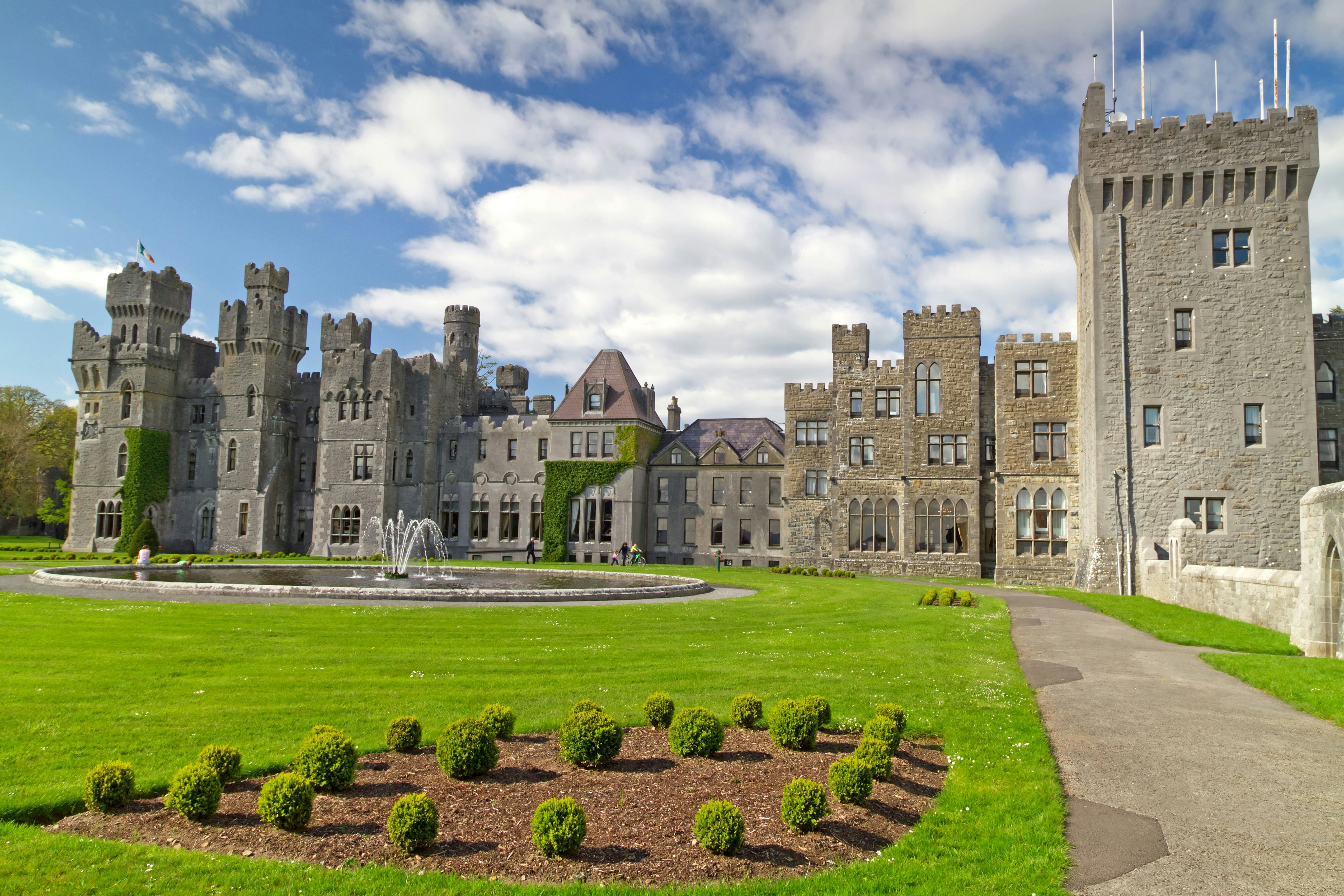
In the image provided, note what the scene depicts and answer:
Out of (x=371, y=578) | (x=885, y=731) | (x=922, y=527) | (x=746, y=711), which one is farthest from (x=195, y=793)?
(x=922, y=527)

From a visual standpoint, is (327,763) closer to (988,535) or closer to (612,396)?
(988,535)

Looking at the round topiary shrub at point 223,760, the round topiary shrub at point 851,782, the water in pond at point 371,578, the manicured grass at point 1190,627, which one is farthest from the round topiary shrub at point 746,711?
the water in pond at point 371,578

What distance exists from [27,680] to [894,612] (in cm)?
2007

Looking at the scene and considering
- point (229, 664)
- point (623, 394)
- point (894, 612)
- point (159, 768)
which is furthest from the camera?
point (623, 394)

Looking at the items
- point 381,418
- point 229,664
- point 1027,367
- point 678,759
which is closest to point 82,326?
point 381,418

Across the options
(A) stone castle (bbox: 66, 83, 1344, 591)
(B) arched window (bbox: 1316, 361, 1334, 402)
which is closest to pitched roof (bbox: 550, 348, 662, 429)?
(A) stone castle (bbox: 66, 83, 1344, 591)

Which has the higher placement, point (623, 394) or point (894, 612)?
point (623, 394)

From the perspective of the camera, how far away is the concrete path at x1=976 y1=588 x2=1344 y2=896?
6.64 m

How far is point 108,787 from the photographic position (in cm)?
750

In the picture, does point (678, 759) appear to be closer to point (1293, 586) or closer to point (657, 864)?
point (657, 864)

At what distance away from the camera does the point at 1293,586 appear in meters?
19.2

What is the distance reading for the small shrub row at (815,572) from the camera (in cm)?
4055

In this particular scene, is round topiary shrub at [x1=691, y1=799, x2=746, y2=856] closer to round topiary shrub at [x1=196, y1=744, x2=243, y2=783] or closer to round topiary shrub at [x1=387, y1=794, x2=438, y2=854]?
round topiary shrub at [x1=387, y1=794, x2=438, y2=854]

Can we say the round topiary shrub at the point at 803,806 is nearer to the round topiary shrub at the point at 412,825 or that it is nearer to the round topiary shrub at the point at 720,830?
the round topiary shrub at the point at 720,830
